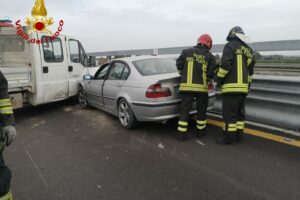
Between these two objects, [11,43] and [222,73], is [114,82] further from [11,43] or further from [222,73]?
[11,43]

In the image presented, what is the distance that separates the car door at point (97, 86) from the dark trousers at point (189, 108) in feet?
7.56

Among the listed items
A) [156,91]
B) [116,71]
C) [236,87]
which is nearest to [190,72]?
[156,91]

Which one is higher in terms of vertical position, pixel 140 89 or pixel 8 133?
pixel 140 89

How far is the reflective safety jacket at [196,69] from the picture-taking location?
4.24 meters

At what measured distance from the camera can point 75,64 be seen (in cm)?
721

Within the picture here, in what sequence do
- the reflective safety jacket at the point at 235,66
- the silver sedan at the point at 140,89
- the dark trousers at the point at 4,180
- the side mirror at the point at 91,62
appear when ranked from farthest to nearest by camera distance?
the side mirror at the point at 91,62, the silver sedan at the point at 140,89, the reflective safety jacket at the point at 235,66, the dark trousers at the point at 4,180

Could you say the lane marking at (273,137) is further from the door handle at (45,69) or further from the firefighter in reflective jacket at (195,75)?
the door handle at (45,69)

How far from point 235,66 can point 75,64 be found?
15.8 feet

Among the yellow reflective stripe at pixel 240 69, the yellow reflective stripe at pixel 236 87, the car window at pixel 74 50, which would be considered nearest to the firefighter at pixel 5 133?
the yellow reflective stripe at pixel 236 87

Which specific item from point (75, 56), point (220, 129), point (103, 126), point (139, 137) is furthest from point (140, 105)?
point (75, 56)

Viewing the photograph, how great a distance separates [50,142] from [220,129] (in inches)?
125

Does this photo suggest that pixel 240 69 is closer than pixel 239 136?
Yes

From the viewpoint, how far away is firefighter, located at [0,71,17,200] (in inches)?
80.0

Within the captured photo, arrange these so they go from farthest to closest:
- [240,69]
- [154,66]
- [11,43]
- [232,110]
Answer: [11,43]
[154,66]
[232,110]
[240,69]
